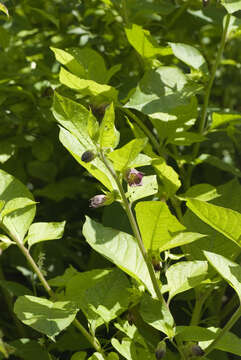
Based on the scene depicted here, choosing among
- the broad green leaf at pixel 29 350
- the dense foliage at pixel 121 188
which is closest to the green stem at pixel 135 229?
the dense foliage at pixel 121 188

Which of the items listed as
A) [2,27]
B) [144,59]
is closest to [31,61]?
[2,27]

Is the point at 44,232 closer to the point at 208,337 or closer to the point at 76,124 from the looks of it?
the point at 76,124

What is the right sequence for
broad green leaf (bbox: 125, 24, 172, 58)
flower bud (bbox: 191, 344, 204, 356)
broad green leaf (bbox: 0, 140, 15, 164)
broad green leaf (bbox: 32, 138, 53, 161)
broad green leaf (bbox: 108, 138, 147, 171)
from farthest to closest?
broad green leaf (bbox: 32, 138, 53, 161) → broad green leaf (bbox: 0, 140, 15, 164) → broad green leaf (bbox: 125, 24, 172, 58) → flower bud (bbox: 191, 344, 204, 356) → broad green leaf (bbox: 108, 138, 147, 171)

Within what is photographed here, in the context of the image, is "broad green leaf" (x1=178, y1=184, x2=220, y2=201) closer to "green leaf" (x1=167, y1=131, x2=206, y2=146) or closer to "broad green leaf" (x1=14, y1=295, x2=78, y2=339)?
"green leaf" (x1=167, y1=131, x2=206, y2=146)

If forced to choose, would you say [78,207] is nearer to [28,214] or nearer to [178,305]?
[178,305]

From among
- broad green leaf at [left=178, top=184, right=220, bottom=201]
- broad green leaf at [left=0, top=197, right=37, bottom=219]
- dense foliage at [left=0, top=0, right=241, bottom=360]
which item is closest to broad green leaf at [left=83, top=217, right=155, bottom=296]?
dense foliage at [left=0, top=0, right=241, bottom=360]

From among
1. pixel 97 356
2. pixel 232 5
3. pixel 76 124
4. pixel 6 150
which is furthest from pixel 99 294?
pixel 232 5
